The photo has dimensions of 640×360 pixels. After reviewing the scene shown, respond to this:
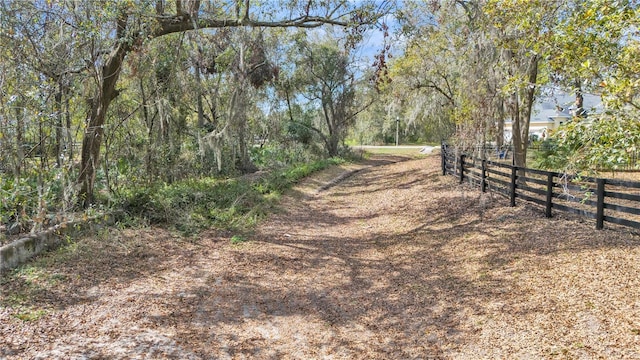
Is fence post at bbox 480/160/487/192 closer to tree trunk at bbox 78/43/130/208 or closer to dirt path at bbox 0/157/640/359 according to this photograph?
dirt path at bbox 0/157/640/359

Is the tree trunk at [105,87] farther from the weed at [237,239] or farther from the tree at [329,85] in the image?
the tree at [329,85]

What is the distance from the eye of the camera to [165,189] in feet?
32.6

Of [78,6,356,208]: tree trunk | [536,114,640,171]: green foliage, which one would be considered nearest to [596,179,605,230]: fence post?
[536,114,640,171]: green foliage

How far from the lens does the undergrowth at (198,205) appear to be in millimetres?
8430

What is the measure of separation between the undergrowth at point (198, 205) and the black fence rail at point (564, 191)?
215 inches

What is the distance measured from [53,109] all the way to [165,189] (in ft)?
10.6

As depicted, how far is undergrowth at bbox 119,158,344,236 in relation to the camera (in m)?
8.43

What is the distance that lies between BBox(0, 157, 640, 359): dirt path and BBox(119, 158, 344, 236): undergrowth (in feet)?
1.90

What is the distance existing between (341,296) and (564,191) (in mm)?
3890

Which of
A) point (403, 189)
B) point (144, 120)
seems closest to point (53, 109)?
point (144, 120)

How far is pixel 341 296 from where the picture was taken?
5.75 meters

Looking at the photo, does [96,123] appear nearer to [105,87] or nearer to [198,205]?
[105,87]

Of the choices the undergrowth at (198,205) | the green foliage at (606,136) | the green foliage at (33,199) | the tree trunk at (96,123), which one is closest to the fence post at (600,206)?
the green foliage at (606,136)

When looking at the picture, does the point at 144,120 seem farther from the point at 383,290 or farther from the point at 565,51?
the point at 565,51
